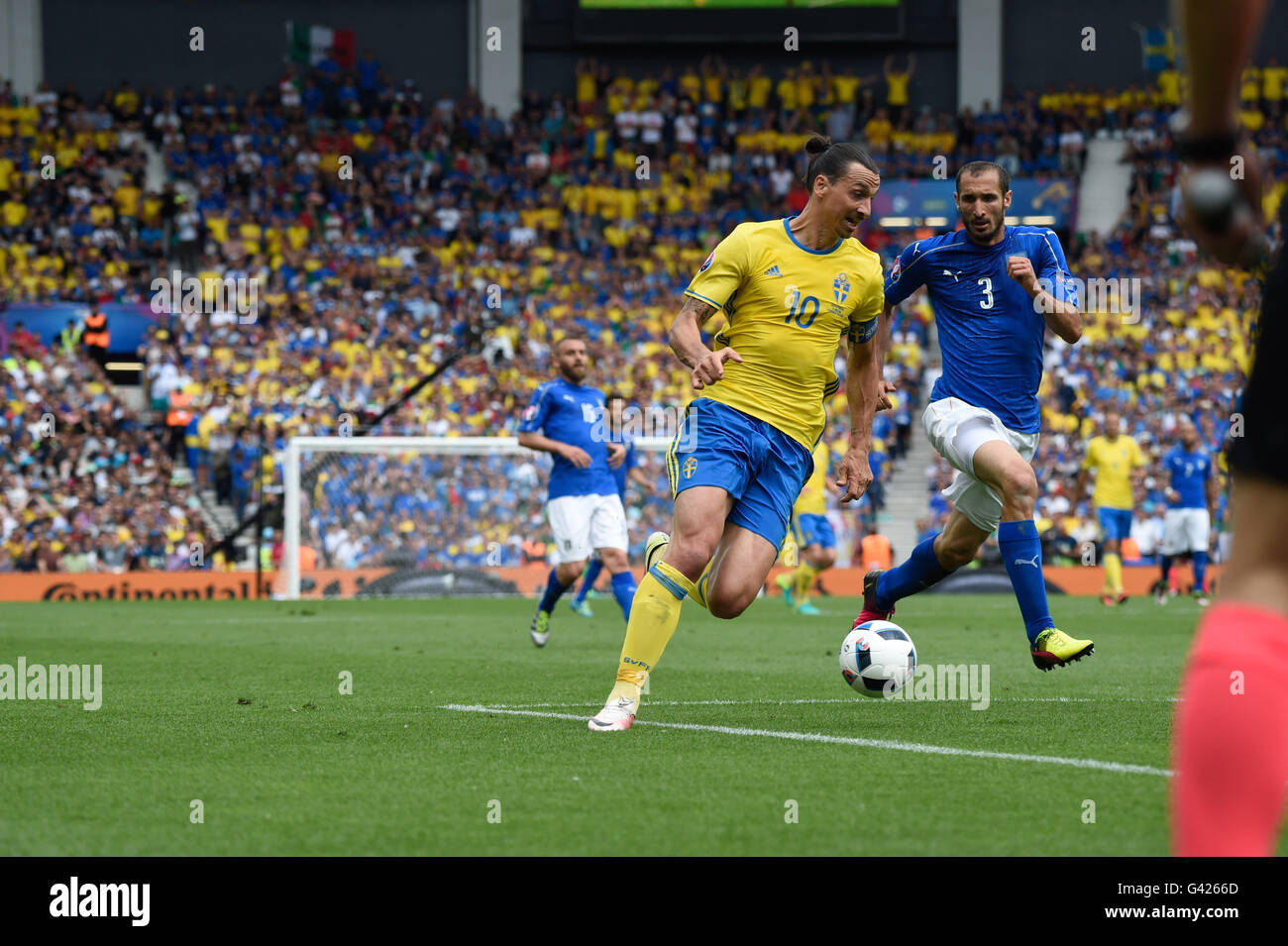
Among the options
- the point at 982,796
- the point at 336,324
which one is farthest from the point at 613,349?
the point at 982,796

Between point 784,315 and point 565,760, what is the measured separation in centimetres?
231

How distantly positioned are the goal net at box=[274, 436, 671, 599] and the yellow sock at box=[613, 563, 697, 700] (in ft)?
51.1

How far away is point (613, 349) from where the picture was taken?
28.9 m

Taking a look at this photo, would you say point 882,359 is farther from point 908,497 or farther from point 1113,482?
point 908,497

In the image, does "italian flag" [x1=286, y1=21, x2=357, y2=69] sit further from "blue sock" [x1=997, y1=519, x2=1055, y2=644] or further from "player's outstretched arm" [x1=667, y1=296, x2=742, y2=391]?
"player's outstretched arm" [x1=667, y1=296, x2=742, y2=391]

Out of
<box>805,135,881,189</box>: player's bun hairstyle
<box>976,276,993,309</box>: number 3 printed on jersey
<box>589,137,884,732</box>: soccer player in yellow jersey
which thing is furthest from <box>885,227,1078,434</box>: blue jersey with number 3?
<box>805,135,881,189</box>: player's bun hairstyle

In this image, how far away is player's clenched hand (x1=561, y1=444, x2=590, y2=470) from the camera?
12.9 metres

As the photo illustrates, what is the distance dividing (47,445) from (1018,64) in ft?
80.0

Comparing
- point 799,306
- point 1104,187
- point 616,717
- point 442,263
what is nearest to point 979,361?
point 799,306

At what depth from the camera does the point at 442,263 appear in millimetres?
31625

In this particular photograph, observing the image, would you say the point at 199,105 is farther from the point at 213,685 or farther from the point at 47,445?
the point at 213,685

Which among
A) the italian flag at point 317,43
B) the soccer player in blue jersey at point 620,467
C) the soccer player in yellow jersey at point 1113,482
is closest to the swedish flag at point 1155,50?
the italian flag at point 317,43

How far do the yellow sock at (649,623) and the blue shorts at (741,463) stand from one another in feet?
1.28
